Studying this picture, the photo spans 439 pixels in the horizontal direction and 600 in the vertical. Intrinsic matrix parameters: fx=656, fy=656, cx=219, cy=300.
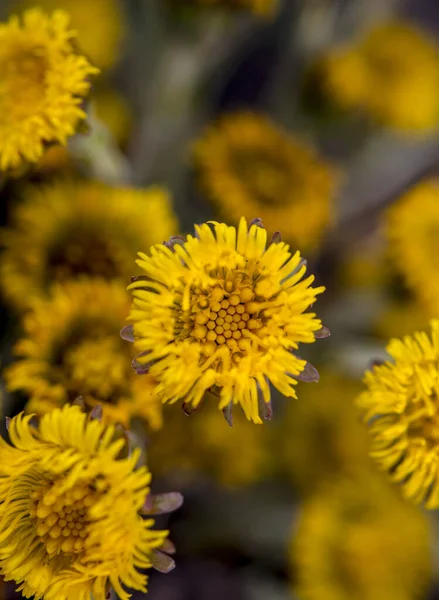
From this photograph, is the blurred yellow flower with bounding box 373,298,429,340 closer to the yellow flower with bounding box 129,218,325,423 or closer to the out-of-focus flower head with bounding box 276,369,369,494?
the out-of-focus flower head with bounding box 276,369,369,494

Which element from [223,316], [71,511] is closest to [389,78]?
[223,316]

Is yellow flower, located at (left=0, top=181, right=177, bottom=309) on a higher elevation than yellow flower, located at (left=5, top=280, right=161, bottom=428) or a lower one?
higher

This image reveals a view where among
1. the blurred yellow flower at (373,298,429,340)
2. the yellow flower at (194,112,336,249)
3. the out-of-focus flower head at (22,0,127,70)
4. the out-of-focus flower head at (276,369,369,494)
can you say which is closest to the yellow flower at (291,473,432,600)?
the out-of-focus flower head at (276,369,369,494)

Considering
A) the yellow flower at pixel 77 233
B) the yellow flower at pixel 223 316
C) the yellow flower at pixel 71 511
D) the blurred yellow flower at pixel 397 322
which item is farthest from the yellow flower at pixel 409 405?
the blurred yellow flower at pixel 397 322

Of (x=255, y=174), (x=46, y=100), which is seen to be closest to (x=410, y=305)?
(x=255, y=174)

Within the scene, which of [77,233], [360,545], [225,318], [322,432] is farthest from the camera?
[322,432]

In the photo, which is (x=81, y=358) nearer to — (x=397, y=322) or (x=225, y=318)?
(x=225, y=318)
